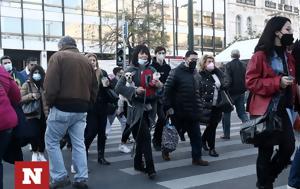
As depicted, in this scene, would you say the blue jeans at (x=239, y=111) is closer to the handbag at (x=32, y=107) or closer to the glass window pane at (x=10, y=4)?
the handbag at (x=32, y=107)

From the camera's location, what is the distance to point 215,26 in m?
54.3

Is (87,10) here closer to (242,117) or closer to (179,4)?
(179,4)

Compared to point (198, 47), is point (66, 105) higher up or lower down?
lower down

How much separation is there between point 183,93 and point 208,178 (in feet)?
4.73

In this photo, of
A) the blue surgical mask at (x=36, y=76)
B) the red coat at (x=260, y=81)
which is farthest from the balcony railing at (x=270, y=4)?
the red coat at (x=260, y=81)

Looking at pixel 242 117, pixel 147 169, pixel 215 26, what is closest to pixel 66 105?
pixel 147 169

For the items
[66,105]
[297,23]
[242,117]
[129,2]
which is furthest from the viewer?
[297,23]

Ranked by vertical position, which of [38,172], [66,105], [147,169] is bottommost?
[147,169]

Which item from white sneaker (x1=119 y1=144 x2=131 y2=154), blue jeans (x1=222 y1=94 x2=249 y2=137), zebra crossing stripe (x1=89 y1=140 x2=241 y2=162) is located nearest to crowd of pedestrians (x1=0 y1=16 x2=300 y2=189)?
white sneaker (x1=119 y1=144 x2=131 y2=154)

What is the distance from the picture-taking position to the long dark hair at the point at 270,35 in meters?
4.56

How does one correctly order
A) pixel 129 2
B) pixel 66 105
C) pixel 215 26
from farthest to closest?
1. pixel 215 26
2. pixel 129 2
3. pixel 66 105

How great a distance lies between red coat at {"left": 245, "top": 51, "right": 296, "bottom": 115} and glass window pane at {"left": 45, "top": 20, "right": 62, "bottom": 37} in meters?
36.2

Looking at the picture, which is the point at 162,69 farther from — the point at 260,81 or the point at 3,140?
the point at 3,140

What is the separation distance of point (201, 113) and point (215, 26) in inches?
1915
